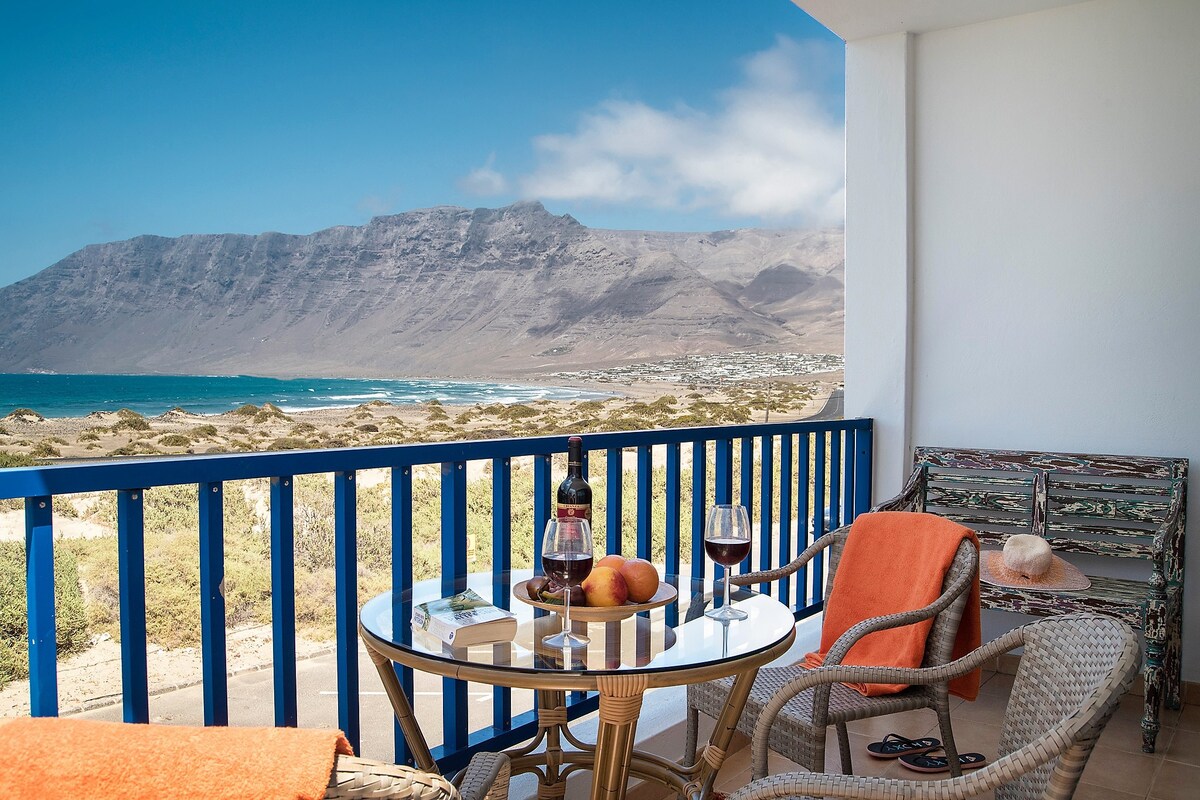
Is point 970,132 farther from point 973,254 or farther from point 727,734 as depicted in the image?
point 727,734

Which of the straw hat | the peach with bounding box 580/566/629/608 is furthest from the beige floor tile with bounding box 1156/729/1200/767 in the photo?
the peach with bounding box 580/566/629/608

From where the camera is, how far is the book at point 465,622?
1.49 m

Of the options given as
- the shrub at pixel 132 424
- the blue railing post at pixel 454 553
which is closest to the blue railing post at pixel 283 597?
the blue railing post at pixel 454 553

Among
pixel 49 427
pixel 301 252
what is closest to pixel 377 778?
pixel 49 427

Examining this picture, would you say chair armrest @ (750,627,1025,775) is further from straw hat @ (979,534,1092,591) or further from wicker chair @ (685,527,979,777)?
straw hat @ (979,534,1092,591)

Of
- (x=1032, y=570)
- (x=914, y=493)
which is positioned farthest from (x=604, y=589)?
(x=914, y=493)

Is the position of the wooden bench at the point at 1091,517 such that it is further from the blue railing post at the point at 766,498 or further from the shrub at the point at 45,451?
the shrub at the point at 45,451

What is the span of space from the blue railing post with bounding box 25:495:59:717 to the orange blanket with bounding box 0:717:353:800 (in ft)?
2.51

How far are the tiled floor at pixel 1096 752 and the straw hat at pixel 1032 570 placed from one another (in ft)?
1.54

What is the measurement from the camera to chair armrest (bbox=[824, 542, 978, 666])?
204cm

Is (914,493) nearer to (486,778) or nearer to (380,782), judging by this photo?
(486,778)

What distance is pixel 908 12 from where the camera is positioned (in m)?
3.75

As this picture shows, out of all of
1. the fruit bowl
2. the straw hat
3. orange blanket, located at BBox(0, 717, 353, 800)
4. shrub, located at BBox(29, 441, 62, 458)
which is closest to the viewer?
orange blanket, located at BBox(0, 717, 353, 800)

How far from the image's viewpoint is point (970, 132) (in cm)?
389
